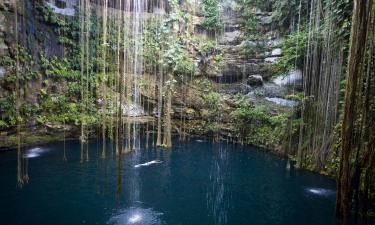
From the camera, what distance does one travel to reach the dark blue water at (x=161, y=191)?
5609 millimetres

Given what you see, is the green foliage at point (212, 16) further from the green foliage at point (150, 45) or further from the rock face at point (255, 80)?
the rock face at point (255, 80)

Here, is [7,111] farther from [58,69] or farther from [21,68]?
[58,69]

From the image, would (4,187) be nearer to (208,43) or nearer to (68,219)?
(68,219)

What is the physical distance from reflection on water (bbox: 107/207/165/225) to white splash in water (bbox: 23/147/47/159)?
517cm

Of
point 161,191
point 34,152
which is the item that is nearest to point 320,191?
point 161,191

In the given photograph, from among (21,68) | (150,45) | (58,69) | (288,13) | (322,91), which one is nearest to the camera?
(322,91)

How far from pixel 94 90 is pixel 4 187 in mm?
6632

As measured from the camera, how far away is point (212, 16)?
1519 cm

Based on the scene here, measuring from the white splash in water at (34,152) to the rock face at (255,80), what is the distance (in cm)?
1002

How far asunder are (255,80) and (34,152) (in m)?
10.5

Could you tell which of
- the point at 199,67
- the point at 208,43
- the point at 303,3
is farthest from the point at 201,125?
the point at 303,3

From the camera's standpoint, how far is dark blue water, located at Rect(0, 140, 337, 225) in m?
5.61

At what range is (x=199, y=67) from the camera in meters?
14.4

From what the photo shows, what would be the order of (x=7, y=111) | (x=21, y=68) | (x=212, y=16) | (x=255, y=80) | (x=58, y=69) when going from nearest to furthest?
1. (x=7, y=111)
2. (x=21, y=68)
3. (x=58, y=69)
4. (x=255, y=80)
5. (x=212, y=16)
